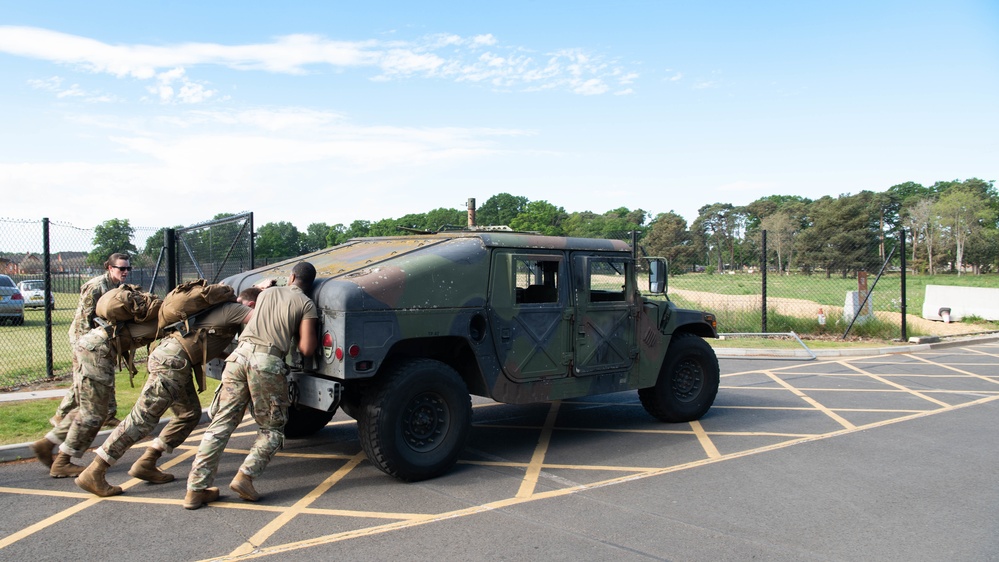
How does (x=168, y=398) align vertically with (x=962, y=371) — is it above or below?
above

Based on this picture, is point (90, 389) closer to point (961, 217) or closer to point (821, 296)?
point (821, 296)

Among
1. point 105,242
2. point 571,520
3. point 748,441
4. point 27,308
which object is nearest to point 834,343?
point 748,441

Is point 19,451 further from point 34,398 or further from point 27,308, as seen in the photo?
point 27,308

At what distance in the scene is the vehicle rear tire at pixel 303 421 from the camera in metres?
6.64

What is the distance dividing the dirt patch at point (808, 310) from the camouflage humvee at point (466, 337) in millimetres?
9287

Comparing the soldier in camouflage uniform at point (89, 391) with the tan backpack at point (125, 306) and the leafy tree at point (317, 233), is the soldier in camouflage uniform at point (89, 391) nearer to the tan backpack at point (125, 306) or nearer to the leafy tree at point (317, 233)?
the tan backpack at point (125, 306)

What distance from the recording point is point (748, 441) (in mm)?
6676

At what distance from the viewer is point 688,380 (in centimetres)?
753

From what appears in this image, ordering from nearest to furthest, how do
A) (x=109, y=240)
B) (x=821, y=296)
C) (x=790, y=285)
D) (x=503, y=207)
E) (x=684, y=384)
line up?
(x=684, y=384) → (x=109, y=240) → (x=821, y=296) → (x=790, y=285) → (x=503, y=207)

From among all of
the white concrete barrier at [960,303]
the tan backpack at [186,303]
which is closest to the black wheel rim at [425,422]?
the tan backpack at [186,303]

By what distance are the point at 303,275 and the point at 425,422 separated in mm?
1440

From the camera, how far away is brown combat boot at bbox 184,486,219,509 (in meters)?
4.71

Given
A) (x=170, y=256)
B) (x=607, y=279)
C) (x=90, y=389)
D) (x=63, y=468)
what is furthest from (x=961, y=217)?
(x=63, y=468)

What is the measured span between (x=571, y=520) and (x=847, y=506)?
1937 mm
